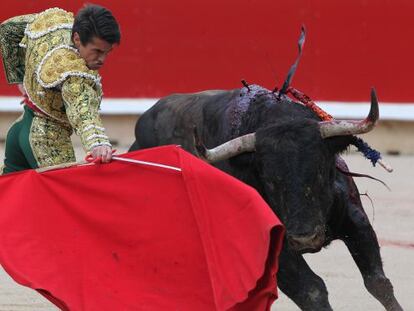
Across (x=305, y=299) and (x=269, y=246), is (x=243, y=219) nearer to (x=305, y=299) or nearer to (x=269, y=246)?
(x=269, y=246)

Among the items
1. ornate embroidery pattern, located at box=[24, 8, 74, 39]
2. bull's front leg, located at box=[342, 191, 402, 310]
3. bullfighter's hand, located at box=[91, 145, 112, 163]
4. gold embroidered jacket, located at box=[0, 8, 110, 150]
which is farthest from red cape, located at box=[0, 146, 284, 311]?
bull's front leg, located at box=[342, 191, 402, 310]

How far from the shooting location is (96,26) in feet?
10.9

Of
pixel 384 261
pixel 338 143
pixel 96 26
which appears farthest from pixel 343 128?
pixel 384 261

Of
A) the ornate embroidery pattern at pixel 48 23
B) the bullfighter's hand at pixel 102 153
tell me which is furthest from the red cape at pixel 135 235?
the ornate embroidery pattern at pixel 48 23

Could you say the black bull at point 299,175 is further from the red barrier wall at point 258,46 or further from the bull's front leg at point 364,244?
the red barrier wall at point 258,46

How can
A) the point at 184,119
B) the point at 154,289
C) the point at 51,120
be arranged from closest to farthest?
1. the point at 154,289
2. the point at 51,120
3. the point at 184,119

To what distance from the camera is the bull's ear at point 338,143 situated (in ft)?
12.2

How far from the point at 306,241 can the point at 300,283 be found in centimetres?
34

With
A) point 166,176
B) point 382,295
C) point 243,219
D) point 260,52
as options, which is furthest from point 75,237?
point 260,52

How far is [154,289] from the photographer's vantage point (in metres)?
3.42

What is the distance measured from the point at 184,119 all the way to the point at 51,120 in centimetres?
105

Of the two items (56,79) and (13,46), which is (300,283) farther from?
(13,46)

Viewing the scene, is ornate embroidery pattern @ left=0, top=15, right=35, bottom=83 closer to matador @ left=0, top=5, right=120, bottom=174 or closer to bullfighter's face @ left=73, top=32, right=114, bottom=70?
matador @ left=0, top=5, right=120, bottom=174

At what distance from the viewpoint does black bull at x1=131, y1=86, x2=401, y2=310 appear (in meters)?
3.56
